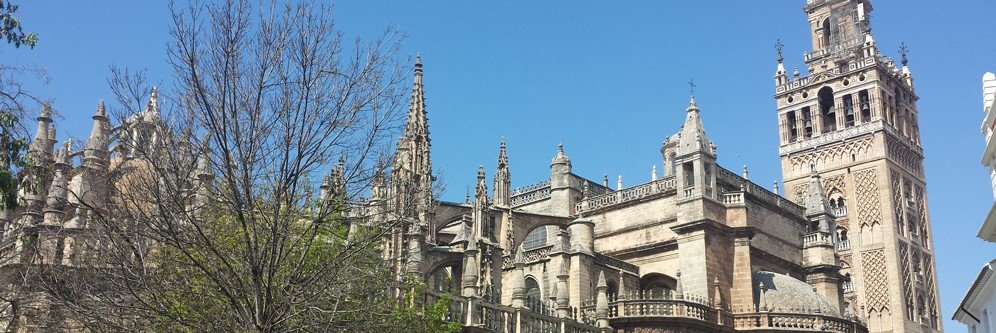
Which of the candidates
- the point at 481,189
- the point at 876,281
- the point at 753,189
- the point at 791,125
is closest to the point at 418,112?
the point at 481,189

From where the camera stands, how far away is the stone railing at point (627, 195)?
36.9 m

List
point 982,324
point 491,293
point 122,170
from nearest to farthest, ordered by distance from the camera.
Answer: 1. point 122,170
2. point 982,324
3. point 491,293

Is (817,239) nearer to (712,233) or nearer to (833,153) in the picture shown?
(712,233)

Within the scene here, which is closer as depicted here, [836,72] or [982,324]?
[982,324]

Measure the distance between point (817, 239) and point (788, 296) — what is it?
8.58 metres

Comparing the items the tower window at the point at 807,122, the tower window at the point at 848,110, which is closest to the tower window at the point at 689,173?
the tower window at the point at 848,110

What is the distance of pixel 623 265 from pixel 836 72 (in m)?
30.8

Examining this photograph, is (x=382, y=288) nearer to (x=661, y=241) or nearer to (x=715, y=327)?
(x=715, y=327)

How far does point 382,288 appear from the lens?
1488 centimetres

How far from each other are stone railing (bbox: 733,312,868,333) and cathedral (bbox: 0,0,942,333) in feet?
0.18

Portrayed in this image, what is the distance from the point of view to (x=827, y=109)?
5984cm

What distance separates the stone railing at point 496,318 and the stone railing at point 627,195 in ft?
43.7

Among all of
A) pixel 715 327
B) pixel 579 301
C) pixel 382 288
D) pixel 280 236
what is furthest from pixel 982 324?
pixel 280 236

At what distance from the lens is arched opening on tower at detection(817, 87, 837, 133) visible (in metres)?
58.9
